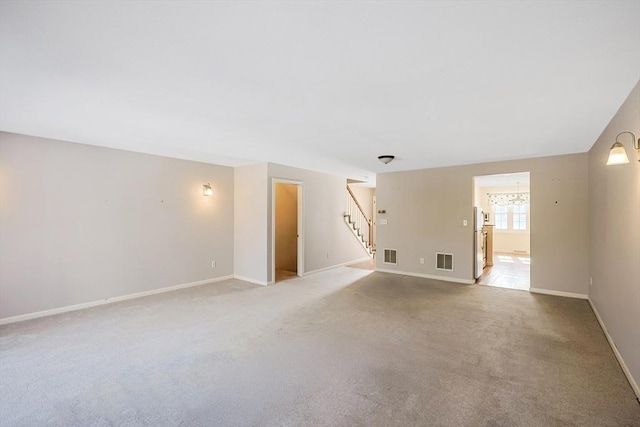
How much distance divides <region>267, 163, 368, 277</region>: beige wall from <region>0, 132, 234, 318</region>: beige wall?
1.53 meters

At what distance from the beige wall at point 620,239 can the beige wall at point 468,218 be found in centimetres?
88

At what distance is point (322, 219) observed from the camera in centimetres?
730

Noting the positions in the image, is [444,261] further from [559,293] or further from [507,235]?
[507,235]

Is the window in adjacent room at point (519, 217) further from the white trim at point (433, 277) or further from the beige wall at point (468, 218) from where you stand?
the white trim at point (433, 277)

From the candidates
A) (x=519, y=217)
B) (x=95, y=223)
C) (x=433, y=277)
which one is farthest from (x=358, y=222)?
(x=95, y=223)

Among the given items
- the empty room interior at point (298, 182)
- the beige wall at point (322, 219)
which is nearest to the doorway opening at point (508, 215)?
the empty room interior at point (298, 182)

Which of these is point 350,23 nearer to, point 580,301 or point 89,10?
point 89,10

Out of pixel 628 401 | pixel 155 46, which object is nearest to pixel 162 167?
pixel 155 46

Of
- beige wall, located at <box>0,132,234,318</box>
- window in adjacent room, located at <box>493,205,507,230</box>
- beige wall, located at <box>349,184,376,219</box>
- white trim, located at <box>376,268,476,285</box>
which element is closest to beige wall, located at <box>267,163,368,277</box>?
white trim, located at <box>376,268,476,285</box>

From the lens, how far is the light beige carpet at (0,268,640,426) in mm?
2107

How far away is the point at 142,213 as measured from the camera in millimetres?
5090

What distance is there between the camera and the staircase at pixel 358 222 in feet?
27.6

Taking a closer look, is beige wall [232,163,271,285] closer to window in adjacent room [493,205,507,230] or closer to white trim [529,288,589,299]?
white trim [529,288,589,299]

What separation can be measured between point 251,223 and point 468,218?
→ 14.6ft
